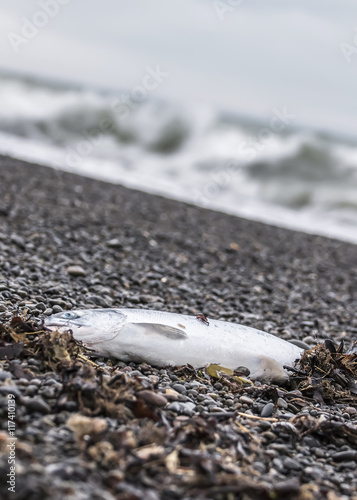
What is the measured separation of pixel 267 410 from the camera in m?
3.38

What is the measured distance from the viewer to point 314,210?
1719 centimetres

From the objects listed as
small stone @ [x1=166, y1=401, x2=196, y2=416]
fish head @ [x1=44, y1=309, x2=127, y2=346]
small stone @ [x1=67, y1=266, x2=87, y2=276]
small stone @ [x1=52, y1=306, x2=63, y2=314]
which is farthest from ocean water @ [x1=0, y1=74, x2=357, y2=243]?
small stone @ [x1=166, y1=401, x2=196, y2=416]

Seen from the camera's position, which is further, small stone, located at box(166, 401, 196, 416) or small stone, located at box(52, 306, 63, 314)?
small stone, located at box(52, 306, 63, 314)

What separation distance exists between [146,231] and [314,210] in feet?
32.2

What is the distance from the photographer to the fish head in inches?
144

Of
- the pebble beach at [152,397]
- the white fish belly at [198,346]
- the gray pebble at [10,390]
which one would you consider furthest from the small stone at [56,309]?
the gray pebble at [10,390]

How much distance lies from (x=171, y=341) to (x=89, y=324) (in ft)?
1.88

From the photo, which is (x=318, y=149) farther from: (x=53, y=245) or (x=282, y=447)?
(x=282, y=447)

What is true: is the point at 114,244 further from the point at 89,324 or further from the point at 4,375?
the point at 4,375

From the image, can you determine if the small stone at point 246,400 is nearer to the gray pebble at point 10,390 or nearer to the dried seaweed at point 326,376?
the dried seaweed at point 326,376

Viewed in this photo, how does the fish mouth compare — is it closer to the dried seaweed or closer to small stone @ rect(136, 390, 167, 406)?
small stone @ rect(136, 390, 167, 406)

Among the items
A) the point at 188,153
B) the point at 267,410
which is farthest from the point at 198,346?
the point at 188,153

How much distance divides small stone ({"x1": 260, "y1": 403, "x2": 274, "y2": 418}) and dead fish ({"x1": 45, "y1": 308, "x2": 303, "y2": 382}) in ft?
2.00

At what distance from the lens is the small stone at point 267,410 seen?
3.35 m
